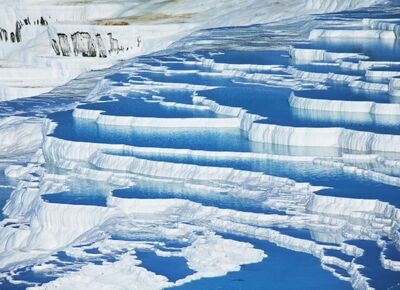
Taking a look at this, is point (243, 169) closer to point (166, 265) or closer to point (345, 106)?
point (345, 106)

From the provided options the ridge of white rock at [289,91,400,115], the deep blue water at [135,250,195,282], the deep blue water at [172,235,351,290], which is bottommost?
the deep blue water at [135,250,195,282]

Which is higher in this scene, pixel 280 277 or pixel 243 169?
pixel 243 169

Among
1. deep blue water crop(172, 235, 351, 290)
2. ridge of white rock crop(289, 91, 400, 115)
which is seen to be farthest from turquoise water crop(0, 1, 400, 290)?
ridge of white rock crop(289, 91, 400, 115)

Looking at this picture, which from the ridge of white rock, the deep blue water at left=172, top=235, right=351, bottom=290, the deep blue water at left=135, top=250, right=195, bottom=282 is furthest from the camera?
the ridge of white rock

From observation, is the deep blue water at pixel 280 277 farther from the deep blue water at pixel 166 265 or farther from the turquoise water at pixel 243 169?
the deep blue water at pixel 166 265

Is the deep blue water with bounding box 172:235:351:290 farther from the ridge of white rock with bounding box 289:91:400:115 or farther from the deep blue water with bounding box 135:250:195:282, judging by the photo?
the ridge of white rock with bounding box 289:91:400:115

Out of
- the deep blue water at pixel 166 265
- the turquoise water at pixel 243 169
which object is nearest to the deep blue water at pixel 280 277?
the turquoise water at pixel 243 169

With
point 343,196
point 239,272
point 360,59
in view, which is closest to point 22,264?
point 239,272

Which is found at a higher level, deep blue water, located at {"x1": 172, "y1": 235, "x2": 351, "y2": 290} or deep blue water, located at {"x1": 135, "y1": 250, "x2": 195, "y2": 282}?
deep blue water, located at {"x1": 172, "y1": 235, "x2": 351, "y2": 290}

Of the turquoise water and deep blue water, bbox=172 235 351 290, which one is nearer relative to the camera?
deep blue water, bbox=172 235 351 290

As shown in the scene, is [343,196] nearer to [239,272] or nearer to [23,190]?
[239,272]

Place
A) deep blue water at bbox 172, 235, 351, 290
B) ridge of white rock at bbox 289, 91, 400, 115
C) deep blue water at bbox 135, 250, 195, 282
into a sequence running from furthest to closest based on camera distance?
ridge of white rock at bbox 289, 91, 400, 115, deep blue water at bbox 135, 250, 195, 282, deep blue water at bbox 172, 235, 351, 290

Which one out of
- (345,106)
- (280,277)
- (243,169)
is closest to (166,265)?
(280,277)

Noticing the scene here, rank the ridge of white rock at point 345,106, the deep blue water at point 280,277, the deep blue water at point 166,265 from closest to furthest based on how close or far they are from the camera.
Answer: the deep blue water at point 280,277 < the deep blue water at point 166,265 < the ridge of white rock at point 345,106
